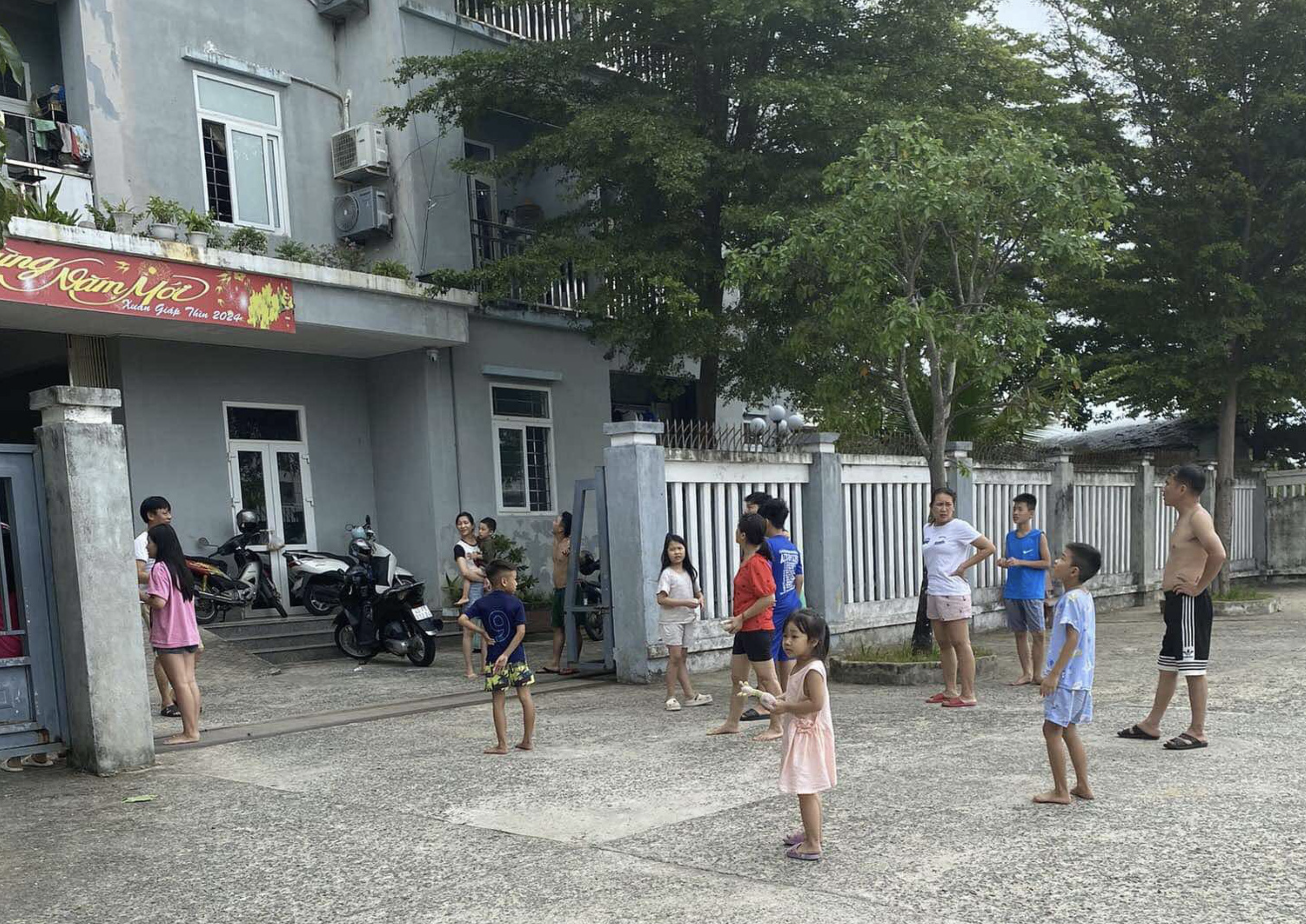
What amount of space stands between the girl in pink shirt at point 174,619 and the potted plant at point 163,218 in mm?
5169

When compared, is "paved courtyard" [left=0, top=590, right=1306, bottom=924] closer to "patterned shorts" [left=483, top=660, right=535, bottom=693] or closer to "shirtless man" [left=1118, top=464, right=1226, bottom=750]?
"shirtless man" [left=1118, top=464, right=1226, bottom=750]

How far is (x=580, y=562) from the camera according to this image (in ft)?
40.0

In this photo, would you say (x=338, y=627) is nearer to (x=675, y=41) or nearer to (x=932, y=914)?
(x=675, y=41)

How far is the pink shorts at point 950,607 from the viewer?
315 inches

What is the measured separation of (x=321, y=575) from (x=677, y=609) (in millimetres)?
6704

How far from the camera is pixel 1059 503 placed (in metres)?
14.8

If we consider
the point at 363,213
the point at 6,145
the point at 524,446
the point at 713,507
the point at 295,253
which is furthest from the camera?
the point at 524,446

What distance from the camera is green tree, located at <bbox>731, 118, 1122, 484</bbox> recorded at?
909cm

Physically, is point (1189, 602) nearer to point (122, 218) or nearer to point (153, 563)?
point (153, 563)

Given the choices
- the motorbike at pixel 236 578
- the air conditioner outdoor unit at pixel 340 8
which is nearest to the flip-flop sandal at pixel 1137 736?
the motorbike at pixel 236 578

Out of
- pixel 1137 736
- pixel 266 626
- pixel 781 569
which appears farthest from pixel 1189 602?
pixel 266 626

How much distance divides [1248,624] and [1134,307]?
4791 mm

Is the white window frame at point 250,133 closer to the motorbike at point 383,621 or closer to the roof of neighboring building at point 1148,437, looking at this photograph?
the motorbike at point 383,621

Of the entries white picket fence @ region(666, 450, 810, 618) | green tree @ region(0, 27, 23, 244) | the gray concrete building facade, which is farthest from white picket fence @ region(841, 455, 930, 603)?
green tree @ region(0, 27, 23, 244)
